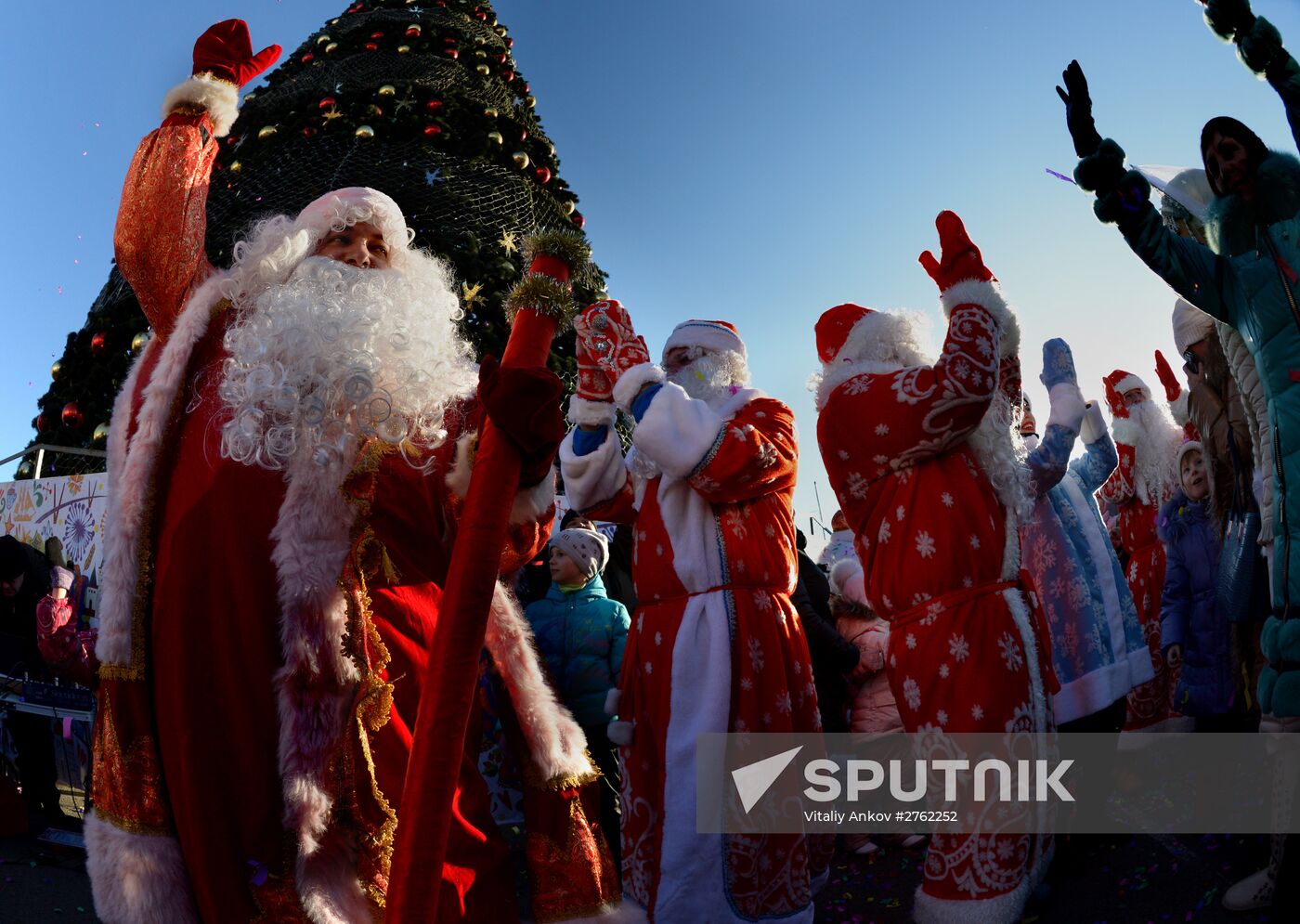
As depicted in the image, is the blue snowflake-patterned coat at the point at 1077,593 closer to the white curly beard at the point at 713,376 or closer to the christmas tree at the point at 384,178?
the white curly beard at the point at 713,376

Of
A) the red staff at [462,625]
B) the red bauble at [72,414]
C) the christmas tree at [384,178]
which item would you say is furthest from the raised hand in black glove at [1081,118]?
the red bauble at [72,414]

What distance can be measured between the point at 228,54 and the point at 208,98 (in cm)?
17

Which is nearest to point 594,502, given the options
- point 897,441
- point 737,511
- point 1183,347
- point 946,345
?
point 737,511

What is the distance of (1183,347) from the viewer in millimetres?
3748

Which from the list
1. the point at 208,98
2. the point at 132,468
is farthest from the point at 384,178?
the point at 132,468

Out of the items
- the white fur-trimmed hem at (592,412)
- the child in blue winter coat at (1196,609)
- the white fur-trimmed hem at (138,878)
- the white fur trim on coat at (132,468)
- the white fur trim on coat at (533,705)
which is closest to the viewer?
the white fur-trimmed hem at (138,878)

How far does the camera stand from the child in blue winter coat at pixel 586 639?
4.33 meters

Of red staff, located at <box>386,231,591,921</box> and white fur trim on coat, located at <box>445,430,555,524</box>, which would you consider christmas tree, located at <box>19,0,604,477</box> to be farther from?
red staff, located at <box>386,231,591,921</box>

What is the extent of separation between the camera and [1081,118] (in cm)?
265

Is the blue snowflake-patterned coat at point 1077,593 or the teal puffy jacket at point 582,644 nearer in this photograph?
the blue snowflake-patterned coat at point 1077,593

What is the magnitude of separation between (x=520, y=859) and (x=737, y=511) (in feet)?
8.65

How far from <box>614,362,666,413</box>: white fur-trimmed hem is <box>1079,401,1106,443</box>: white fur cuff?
243cm

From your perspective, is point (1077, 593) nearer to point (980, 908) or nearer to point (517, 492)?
point (980, 908)

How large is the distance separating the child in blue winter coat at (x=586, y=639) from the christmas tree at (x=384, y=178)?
298 centimetres
